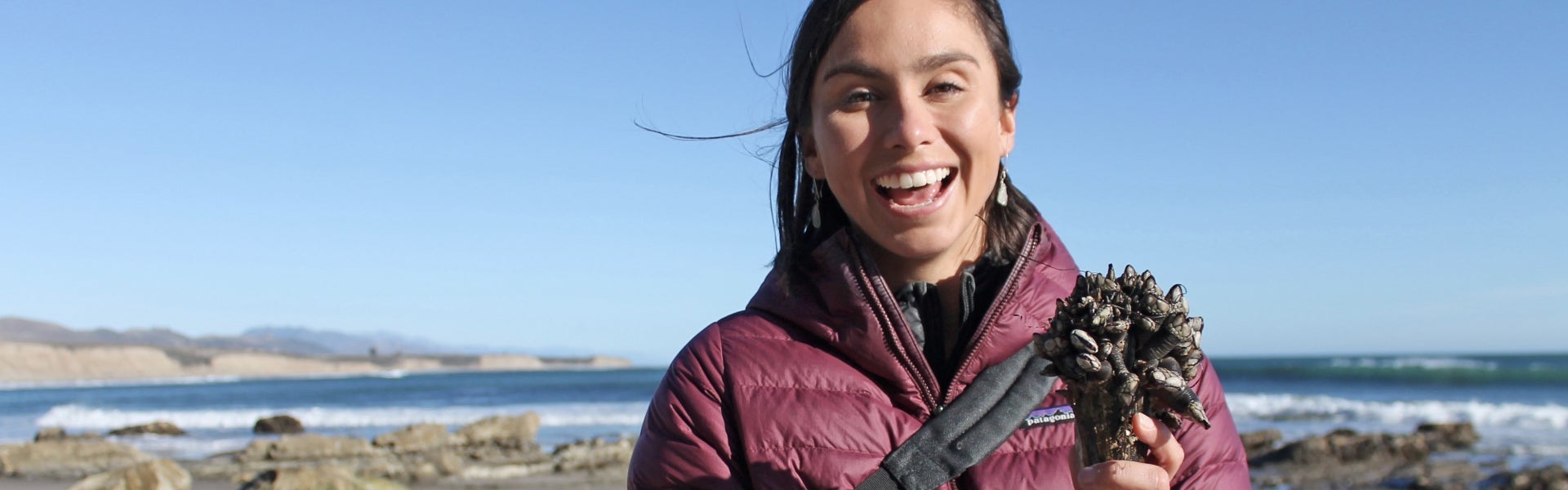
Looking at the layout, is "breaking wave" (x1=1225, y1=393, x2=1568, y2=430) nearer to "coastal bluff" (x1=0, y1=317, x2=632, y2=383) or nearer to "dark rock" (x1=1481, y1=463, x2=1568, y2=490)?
"dark rock" (x1=1481, y1=463, x2=1568, y2=490)

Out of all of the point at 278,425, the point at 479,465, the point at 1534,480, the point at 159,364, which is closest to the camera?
the point at 1534,480

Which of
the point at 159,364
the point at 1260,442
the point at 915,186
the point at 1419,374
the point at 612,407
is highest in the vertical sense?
the point at 159,364

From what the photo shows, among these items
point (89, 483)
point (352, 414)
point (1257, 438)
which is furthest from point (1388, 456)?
point (352, 414)

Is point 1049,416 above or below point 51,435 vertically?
above

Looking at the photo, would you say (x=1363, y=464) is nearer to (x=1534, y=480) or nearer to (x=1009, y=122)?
(x=1534, y=480)

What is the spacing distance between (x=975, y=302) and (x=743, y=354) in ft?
1.45

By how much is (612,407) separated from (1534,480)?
925 inches

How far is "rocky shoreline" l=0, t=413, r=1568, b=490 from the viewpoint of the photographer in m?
10.5

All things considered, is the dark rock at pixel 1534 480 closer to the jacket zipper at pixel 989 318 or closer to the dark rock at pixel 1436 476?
the dark rock at pixel 1436 476

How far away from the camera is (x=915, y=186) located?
76.1 inches

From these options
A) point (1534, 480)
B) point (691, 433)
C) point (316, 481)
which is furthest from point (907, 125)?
point (1534, 480)

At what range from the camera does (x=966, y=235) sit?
6.95 feet

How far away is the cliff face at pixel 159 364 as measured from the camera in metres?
83.1

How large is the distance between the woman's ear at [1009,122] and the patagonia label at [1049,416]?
0.48 meters
